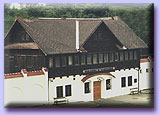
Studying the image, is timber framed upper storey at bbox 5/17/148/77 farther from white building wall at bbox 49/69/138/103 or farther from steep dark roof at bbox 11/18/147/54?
white building wall at bbox 49/69/138/103

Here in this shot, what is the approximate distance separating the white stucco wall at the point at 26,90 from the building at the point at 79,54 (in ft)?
0.64

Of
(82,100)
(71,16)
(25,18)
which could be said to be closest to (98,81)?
(82,100)

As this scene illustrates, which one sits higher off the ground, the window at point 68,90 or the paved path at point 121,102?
the window at point 68,90

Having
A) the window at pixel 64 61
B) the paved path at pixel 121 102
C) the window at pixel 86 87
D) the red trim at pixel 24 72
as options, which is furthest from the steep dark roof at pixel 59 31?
the paved path at pixel 121 102

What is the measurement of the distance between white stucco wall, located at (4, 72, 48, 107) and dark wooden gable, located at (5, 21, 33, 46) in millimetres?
1128

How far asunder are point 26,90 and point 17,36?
5.43 feet

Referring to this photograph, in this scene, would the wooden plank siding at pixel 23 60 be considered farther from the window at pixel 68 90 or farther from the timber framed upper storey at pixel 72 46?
the window at pixel 68 90

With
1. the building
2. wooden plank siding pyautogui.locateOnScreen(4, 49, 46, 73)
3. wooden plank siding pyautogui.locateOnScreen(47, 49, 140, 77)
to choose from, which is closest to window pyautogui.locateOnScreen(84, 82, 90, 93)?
the building

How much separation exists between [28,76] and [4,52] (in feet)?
3.39

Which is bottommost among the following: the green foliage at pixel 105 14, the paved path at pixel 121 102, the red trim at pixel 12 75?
the paved path at pixel 121 102

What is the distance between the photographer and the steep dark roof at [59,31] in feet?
41.2

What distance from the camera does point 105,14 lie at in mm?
13070

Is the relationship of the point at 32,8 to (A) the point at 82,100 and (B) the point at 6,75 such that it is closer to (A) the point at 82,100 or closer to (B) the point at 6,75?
(B) the point at 6,75

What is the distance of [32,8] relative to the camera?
12.6 m
